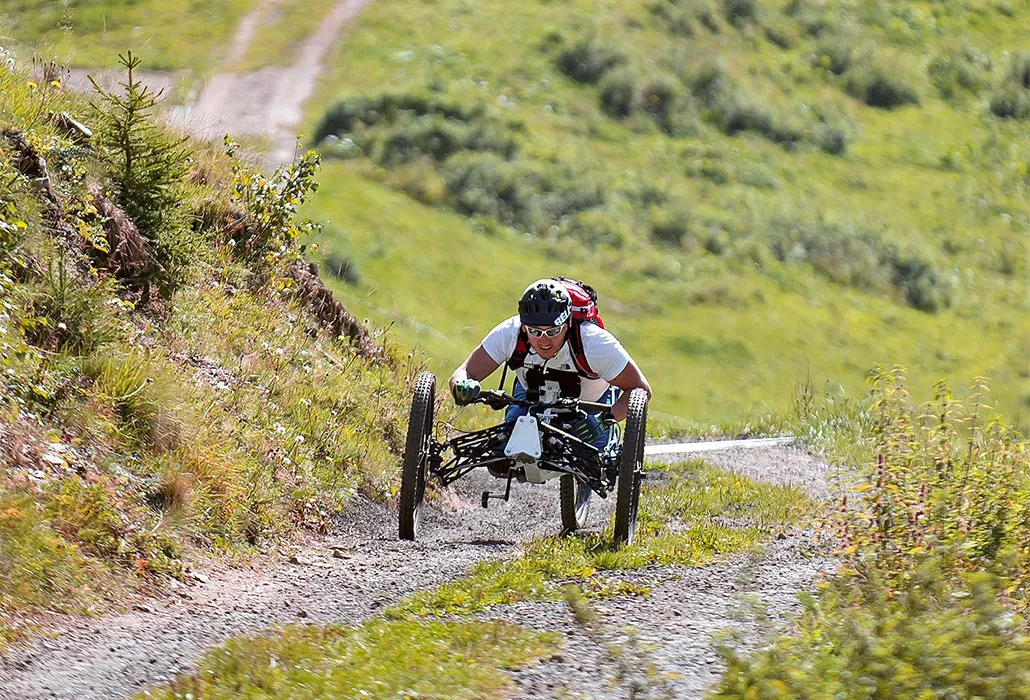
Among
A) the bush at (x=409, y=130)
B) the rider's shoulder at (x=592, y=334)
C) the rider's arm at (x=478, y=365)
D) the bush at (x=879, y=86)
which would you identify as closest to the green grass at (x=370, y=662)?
the rider's arm at (x=478, y=365)

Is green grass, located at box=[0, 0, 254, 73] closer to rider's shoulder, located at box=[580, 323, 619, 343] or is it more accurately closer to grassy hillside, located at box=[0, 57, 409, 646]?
grassy hillside, located at box=[0, 57, 409, 646]

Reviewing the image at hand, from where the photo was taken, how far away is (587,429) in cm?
962

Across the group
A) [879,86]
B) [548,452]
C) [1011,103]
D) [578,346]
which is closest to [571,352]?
[578,346]

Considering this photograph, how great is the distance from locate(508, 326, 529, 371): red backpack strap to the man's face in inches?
2.4

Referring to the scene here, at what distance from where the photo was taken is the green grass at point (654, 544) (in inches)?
291

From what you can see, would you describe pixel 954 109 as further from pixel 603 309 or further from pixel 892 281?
pixel 603 309

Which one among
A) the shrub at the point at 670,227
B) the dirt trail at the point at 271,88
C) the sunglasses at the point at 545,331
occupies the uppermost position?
the sunglasses at the point at 545,331

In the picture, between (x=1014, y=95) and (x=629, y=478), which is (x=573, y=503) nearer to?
(x=629, y=478)

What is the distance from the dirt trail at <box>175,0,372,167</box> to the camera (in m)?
34.3

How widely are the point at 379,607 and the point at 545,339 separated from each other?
266cm

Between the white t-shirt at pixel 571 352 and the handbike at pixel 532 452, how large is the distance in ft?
0.84

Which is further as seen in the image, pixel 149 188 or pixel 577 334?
pixel 149 188

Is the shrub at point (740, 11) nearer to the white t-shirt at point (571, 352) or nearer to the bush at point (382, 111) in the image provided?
the bush at point (382, 111)

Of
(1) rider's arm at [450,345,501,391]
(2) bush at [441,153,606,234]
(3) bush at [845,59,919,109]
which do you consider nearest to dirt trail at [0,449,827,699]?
(1) rider's arm at [450,345,501,391]
